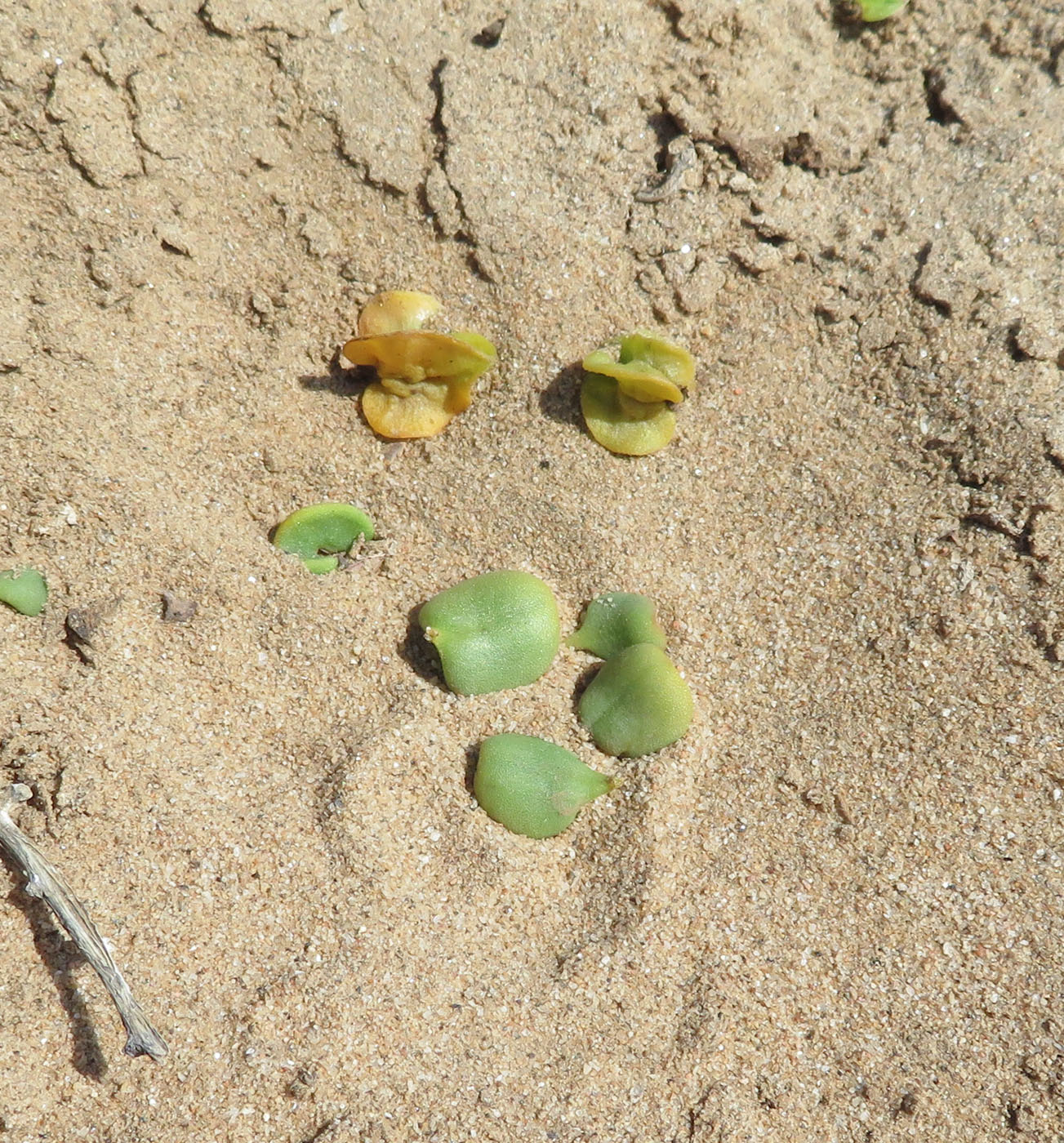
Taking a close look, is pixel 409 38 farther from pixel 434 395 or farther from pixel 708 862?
pixel 708 862

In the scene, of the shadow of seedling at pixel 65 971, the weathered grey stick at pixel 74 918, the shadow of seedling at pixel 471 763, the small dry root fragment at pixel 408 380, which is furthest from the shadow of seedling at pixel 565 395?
the shadow of seedling at pixel 65 971

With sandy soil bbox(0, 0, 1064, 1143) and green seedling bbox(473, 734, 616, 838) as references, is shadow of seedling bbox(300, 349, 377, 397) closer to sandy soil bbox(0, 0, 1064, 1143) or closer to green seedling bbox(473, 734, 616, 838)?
sandy soil bbox(0, 0, 1064, 1143)

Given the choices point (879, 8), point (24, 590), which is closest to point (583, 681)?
point (24, 590)

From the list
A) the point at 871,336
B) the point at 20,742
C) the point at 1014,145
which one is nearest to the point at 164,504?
the point at 20,742

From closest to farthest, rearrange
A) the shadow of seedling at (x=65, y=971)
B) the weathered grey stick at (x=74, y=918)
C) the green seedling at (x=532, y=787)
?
1. the weathered grey stick at (x=74, y=918)
2. the shadow of seedling at (x=65, y=971)
3. the green seedling at (x=532, y=787)

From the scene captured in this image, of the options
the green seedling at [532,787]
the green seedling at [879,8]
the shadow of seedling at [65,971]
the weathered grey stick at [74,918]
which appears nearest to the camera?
the weathered grey stick at [74,918]

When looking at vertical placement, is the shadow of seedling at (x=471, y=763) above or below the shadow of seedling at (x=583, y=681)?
below

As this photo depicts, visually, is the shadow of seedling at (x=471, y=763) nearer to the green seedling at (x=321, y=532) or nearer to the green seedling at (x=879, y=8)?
the green seedling at (x=321, y=532)
